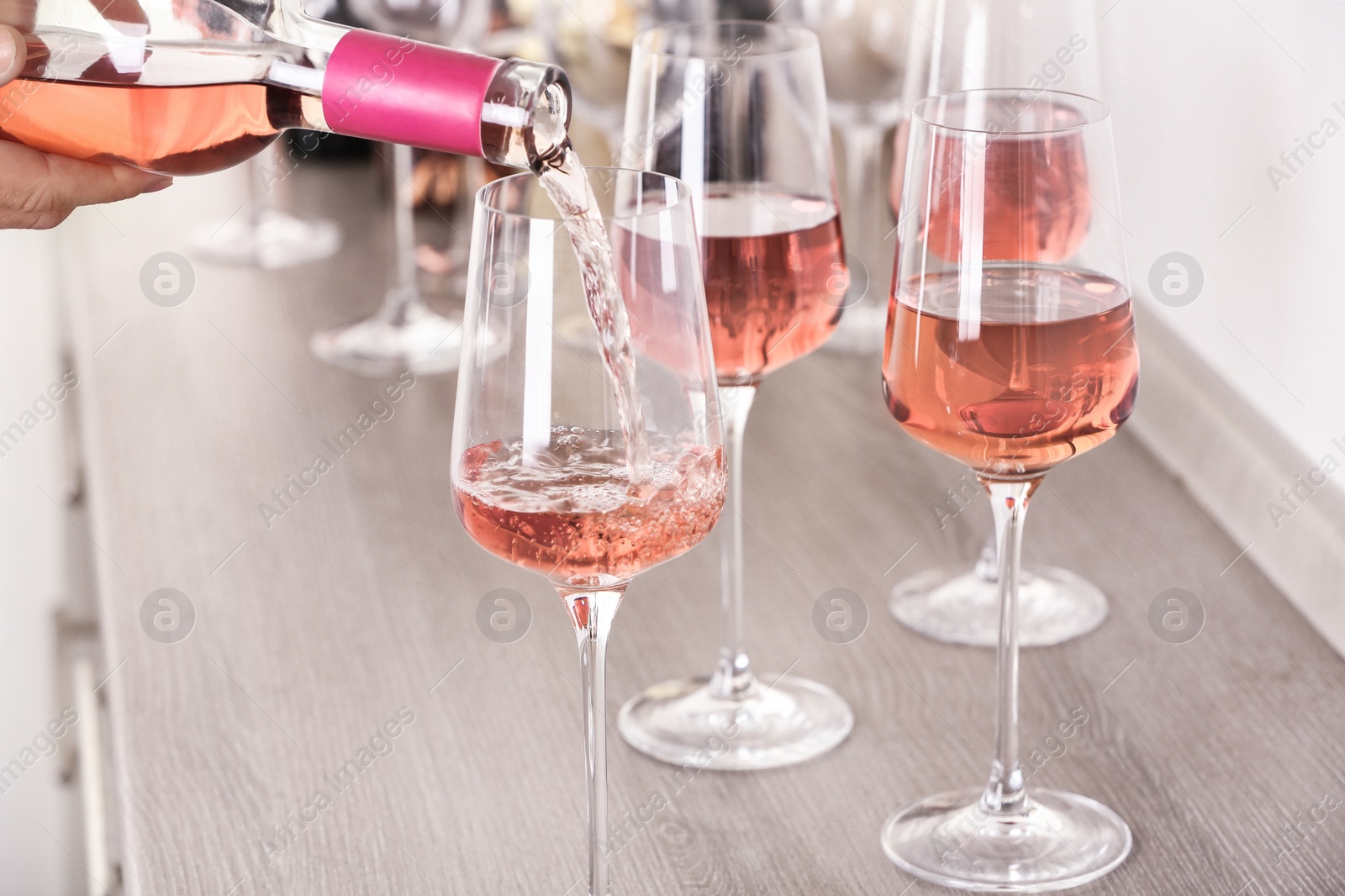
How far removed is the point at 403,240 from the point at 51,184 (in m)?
0.69

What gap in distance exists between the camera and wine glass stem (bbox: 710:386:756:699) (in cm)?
95

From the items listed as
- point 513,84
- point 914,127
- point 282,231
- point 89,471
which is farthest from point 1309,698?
point 282,231

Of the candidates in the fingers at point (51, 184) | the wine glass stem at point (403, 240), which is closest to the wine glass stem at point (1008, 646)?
the fingers at point (51, 184)

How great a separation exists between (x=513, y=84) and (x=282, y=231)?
3.54 feet

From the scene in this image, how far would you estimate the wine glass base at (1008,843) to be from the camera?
2.57 ft

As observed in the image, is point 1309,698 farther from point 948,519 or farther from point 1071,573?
point 948,519

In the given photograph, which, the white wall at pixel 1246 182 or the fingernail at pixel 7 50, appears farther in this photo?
the white wall at pixel 1246 182

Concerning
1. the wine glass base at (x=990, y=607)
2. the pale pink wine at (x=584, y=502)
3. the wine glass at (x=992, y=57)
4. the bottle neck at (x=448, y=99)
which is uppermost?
the bottle neck at (x=448, y=99)

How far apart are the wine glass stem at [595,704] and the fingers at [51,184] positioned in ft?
1.38

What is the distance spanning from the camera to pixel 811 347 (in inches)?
36.5

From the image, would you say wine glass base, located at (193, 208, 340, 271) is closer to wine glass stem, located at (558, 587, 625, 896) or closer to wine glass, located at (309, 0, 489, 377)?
wine glass, located at (309, 0, 489, 377)

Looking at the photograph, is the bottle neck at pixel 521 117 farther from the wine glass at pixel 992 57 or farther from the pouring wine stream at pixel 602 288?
the wine glass at pixel 992 57

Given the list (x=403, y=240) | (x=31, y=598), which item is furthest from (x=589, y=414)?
(x=31, y=598)

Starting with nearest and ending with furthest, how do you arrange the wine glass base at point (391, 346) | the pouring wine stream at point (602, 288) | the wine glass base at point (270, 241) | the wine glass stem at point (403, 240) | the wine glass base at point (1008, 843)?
the pouring wine stream at point (602, 288), the wine glass base at point (1008, 843), the wine glass base at point (391, 346), the wine glass stem at point (403, 240), the wine glass base at point (270, 241)
